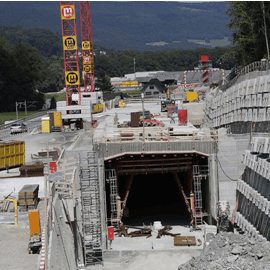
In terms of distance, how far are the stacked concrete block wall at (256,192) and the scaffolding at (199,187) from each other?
3.07 m

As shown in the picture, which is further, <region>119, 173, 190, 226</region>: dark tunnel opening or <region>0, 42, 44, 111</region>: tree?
<region>0, 42, 44, 111</region>: tree

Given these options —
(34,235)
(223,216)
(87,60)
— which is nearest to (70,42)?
(87,60)

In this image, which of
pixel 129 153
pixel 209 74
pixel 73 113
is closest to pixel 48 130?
pixel 73 113

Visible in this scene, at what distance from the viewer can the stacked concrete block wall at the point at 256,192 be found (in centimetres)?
3159

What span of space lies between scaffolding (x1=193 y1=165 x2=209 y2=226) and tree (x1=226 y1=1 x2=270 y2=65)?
23.9 m

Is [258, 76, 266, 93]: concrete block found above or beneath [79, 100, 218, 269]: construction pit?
above

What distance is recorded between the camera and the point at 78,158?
128 feet

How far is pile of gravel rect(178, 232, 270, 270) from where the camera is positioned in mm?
25234

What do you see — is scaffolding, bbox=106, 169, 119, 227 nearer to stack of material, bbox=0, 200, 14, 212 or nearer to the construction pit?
the construction pit

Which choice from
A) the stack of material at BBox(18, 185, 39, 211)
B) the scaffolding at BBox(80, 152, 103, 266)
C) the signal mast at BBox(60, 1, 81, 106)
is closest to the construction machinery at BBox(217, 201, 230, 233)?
the scaffolding at BBox(80, 152, 103, 266)

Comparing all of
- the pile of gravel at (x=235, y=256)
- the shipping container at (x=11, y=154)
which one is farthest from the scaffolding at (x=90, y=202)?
the shipping container at (x=11, y=154)

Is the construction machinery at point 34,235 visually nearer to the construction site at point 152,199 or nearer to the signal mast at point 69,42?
the construction site at point 152,199

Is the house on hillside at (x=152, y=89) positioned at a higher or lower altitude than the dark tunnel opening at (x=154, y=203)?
higher

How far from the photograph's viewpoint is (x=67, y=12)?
318 feet
